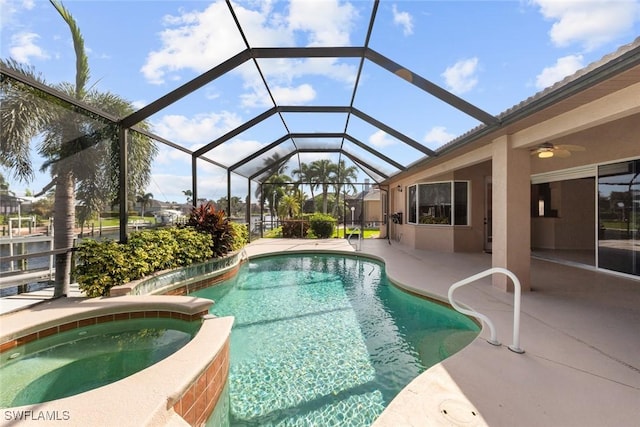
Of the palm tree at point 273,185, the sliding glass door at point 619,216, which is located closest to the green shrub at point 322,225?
the palm tree at point 273,185

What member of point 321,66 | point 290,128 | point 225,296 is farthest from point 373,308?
point 290,128

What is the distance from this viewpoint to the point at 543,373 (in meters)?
2.73

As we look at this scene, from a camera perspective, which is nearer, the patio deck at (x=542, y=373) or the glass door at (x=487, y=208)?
the patio deck at (x=542, y=373)

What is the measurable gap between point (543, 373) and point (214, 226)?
762cm

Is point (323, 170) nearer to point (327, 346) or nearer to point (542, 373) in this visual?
point (327, 346)

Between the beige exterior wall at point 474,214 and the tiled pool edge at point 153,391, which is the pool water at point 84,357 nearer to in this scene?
the tiled pool edge at point 153,391

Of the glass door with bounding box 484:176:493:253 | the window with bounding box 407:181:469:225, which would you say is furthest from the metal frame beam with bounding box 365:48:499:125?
the glass door with bounding box 484:176:493:253

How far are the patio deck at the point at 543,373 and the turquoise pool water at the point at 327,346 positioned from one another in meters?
0.62

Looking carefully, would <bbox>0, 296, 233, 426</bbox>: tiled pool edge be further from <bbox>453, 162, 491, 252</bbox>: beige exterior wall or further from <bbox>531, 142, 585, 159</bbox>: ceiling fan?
<bbox>453, 162, 491, 252</bbox>: beige exterior wall

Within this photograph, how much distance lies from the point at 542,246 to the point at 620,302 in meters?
6.57

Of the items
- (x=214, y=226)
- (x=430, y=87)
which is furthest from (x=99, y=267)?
(x=430, y=87)

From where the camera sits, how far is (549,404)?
230 centimetres

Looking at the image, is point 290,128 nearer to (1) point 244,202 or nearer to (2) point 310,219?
(1) point 244,202

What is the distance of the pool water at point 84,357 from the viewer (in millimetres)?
2885
